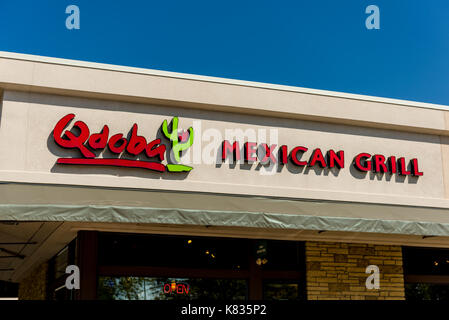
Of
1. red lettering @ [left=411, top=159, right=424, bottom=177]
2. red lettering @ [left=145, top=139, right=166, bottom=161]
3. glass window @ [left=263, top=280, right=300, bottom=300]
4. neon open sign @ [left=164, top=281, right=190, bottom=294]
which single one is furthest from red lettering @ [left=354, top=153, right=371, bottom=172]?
neon open sign @ [left=164, top=281, right=190, bottom=294]

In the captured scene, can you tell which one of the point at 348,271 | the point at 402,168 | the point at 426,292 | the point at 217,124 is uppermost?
the point at 217,124

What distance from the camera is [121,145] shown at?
9.73 metres

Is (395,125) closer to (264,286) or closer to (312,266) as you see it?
(312,266)

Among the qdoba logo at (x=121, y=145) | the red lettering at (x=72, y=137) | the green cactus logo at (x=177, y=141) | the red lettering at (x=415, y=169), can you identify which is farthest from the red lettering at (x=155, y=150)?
the red lettering at (x=415, y=169)

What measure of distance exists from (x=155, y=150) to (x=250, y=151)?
5.89ft

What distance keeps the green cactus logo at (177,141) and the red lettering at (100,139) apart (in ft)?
3.33

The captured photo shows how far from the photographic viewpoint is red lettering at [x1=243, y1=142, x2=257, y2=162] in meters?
10.5

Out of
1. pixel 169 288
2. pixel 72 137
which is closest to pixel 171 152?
pixel 72 137

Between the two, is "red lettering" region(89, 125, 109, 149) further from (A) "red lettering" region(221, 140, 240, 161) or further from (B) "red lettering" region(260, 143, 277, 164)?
(B) "red lettering" region(260, 143, 277, 164)

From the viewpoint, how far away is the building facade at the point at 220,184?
364 inches

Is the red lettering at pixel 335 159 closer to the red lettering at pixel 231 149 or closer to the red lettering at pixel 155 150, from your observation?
the red lettering at pixel 231 149

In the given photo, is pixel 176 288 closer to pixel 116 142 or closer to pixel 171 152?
pixel 171 152

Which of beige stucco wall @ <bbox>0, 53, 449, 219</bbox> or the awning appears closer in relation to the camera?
the awning

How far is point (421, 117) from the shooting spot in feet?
38.9
